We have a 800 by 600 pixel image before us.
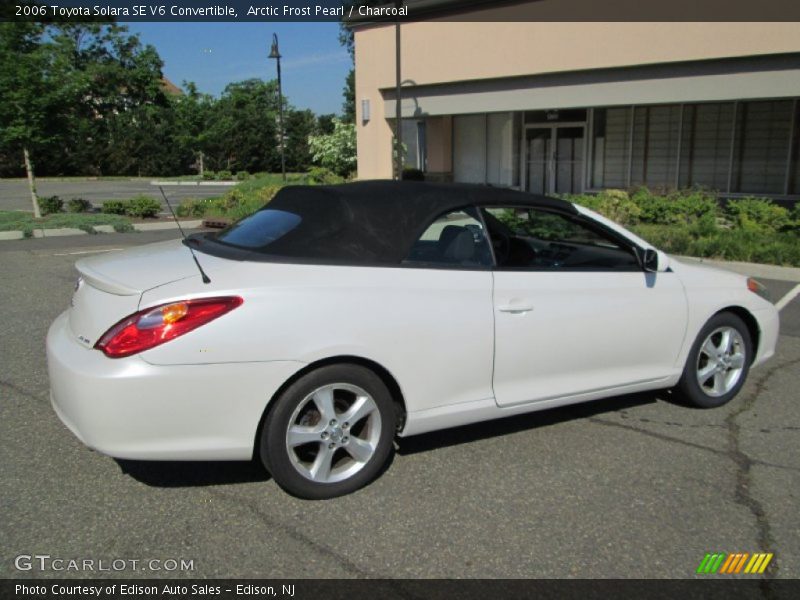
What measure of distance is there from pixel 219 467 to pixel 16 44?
695 inches

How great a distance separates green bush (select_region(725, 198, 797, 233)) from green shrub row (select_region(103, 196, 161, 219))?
1397 centimetres

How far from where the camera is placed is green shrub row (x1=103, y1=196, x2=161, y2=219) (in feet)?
61.9

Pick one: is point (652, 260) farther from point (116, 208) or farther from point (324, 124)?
point (324, 124)

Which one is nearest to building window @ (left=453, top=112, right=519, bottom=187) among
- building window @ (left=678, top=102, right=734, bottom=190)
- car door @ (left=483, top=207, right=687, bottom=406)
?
building window @ (left=678, top=102, right=734, bottom=190)

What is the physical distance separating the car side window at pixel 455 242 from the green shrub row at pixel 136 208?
16.3m

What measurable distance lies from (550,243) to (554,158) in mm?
17841

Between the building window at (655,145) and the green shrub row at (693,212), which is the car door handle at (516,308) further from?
the building window at (655,145)

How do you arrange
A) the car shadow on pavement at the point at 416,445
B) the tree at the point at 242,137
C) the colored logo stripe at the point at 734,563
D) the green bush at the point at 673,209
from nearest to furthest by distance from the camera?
the colored logo stripe at the point at 734,563 → the car shadow on pavement at the point at 416,445 → the green bush at the point at 673,209 → the tree at the point at 242,137

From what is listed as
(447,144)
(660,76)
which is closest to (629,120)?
(660,76)

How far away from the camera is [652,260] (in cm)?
442

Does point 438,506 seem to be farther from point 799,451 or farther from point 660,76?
point 660,76

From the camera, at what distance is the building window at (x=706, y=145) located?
18531mm

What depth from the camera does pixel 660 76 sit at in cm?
1631

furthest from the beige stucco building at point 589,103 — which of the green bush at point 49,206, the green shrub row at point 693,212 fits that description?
the green bush at point 49,206
